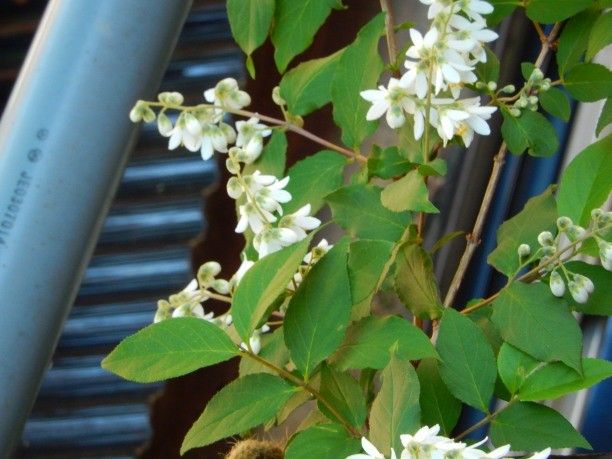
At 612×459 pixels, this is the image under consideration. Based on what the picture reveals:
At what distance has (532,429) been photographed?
0.64 meters

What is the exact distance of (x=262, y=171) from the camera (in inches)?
31.2

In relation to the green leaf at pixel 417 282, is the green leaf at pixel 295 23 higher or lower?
higher

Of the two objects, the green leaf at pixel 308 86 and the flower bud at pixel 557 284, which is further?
the green leaf at pixel 308 86

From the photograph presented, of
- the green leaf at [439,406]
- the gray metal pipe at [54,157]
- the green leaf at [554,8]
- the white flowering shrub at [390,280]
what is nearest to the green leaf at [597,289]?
the white flowering shrub at [390,280]

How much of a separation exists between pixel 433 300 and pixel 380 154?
12 centimetres

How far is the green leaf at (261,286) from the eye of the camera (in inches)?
24.1

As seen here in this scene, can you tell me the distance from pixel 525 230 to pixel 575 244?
0.09 meters

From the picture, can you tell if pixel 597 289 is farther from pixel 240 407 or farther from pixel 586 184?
pixel 240 407

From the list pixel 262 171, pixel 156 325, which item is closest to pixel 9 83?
pixel 262 171

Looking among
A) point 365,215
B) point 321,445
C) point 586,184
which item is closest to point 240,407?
point 321,445

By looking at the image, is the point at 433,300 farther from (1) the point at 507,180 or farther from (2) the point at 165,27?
(1) the point at 507,180

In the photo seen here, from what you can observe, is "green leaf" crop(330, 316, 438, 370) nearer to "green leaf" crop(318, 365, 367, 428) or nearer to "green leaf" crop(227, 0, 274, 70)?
"green leaf" crop(318, 365, 367, 428)

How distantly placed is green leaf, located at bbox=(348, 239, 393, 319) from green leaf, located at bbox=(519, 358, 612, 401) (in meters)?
0.12

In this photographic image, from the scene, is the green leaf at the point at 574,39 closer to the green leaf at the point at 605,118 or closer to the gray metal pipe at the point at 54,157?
the green leaf at the point at 605,118
